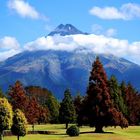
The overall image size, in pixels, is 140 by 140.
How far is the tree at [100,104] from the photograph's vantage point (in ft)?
287

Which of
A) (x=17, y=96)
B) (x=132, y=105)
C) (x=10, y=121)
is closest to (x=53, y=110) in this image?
(x=132, y=105)

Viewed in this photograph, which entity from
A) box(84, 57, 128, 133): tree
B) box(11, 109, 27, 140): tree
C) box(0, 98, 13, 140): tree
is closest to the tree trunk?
box(84, 57, 128, 133): tree

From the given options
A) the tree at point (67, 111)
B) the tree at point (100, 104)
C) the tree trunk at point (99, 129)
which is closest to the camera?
the tree at point (100, 104)

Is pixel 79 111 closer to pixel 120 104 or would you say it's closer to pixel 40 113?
pixel 120 104

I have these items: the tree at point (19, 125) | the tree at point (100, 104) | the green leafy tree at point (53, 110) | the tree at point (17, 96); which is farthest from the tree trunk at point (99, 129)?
the green leafy tree at point (53, 110)

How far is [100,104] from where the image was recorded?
88.4 m

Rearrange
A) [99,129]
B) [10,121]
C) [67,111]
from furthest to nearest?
[67,111] → [99,129] → [10,121]

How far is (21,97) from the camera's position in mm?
113938

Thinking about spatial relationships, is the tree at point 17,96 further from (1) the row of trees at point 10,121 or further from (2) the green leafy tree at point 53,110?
(2) the green leafy tree at point 53,110

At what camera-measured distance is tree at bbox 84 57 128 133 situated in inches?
3447

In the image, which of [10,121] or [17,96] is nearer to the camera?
[10,121]

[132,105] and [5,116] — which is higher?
[132,105]

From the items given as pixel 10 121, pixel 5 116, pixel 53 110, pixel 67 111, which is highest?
pixel 53 110

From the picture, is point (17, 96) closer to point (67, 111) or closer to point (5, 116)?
point (67, 111)
